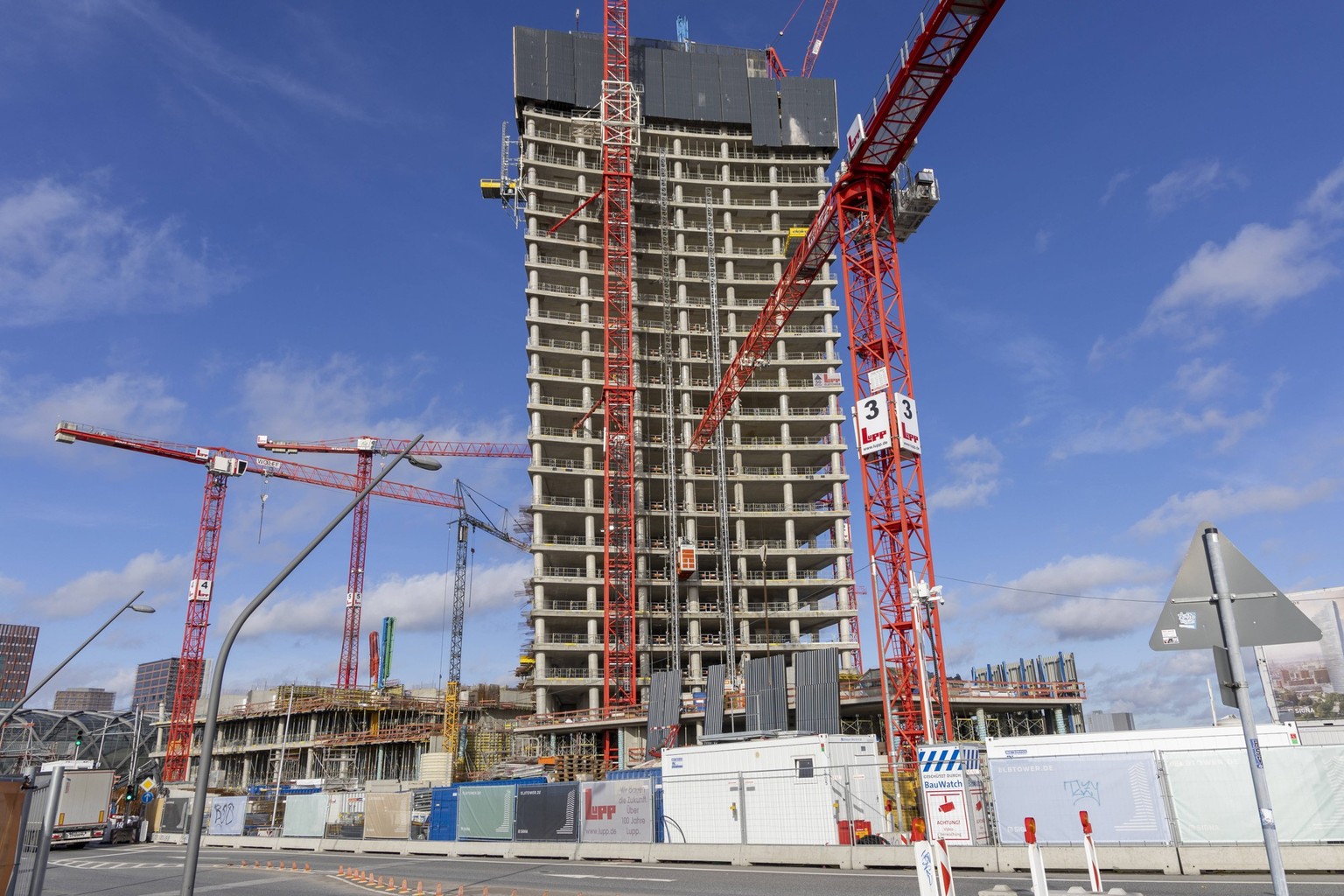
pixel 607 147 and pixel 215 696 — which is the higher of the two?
pixel 607 147

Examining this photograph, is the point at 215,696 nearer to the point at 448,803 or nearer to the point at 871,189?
the point at 448,803

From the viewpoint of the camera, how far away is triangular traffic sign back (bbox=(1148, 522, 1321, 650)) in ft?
23.1

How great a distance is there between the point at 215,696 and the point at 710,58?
91.6 m

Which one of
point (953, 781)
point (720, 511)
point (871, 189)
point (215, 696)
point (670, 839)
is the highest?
point (871, 189)

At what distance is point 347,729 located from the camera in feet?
254

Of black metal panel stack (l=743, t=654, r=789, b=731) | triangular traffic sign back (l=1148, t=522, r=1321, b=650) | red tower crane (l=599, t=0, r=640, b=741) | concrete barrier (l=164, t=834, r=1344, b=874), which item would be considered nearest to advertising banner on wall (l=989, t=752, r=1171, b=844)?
concrete barrier (l=164, t=834, r=1344, b=874)

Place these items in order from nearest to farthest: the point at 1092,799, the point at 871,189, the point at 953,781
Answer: the point at 1092,799, the point at 953,781, the point at 871,189

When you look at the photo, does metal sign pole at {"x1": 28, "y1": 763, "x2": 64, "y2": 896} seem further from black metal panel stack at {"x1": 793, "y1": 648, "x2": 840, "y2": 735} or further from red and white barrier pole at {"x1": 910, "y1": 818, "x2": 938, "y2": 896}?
black metal panel stack at {"x1": 793, "y1": 648, "x2": 840, "y2": 735}

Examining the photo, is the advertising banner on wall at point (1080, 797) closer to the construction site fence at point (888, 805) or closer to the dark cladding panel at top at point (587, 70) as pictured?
the construction site fence at point (888, 805)

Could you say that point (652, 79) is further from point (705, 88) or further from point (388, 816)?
point (388, 816)

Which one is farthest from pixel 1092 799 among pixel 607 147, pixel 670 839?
pixel 607 147

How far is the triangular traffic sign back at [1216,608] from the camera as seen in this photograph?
7.05m

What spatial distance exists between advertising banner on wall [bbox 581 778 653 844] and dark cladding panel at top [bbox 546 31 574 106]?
7519 cm

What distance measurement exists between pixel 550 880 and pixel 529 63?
82546mm
